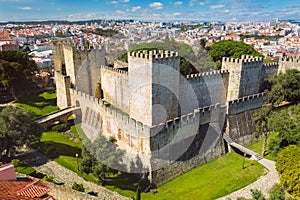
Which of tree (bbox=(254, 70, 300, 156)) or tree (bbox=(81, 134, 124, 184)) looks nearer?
tree (bbox=(81, 134, 124, 184))

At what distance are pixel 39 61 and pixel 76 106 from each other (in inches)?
1410

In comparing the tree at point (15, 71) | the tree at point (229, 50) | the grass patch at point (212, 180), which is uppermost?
the tree at point (229, 50)

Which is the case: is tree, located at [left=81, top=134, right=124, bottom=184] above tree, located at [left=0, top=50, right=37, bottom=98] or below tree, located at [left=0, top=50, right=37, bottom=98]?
below

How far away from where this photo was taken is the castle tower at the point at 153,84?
17625 mm

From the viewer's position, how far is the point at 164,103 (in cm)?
1878

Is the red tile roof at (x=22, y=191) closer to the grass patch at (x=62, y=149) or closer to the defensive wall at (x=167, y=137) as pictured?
the grass patch at (x=62, y=149)

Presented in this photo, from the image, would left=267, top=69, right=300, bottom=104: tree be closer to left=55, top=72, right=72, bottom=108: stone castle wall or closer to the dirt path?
the dirt path

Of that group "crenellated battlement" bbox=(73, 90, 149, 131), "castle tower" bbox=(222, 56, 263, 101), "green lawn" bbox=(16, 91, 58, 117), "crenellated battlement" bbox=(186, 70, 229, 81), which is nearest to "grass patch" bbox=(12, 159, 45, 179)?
"crenellated battlement" bbox=(73, 90, 149, 131)

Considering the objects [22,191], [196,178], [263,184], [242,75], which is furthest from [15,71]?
[263,184]

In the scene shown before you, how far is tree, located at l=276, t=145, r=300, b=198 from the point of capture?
14.3 meters

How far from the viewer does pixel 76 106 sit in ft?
84.3

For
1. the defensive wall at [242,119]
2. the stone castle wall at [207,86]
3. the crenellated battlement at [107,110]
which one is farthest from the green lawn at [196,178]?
the stone castle wall at [207,86]

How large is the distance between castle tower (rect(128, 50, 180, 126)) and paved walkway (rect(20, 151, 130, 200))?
520 cm

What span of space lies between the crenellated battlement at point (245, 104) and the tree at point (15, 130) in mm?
13868
